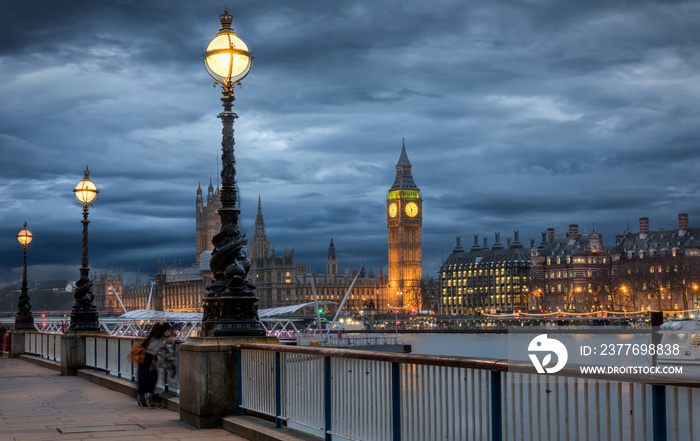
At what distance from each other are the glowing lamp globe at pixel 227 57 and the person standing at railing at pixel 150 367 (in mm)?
4356

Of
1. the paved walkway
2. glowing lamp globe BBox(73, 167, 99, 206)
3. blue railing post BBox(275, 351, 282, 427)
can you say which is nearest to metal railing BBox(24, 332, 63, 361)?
glowing lamp globe BBox(73, 167, 99, 206)

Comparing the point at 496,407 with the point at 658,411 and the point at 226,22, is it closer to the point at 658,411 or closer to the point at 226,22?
the point at 658,411

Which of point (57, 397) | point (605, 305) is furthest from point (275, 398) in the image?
point (605, 305)

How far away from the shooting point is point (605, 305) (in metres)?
162

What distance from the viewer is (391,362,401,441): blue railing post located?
833 centimetres

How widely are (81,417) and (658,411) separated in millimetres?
9842

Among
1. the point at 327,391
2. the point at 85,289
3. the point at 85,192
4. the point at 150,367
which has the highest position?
the point at 85,192

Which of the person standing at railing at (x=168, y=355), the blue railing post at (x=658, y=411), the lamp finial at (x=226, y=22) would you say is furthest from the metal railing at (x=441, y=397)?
the lamp finial at (x=226, y=22)

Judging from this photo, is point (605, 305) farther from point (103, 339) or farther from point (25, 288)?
point (103, 339)

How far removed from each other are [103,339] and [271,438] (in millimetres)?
11753

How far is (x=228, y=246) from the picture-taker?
41.6 feet

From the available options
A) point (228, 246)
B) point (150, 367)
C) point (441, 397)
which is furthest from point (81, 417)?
point (441, 397)

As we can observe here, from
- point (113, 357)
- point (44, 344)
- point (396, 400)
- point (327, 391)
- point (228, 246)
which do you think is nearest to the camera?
point (396, 400)

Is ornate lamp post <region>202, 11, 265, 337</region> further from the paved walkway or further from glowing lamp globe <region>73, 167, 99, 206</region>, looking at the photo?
glowing lamp globe <region>73, 167, 99, 206</region>
